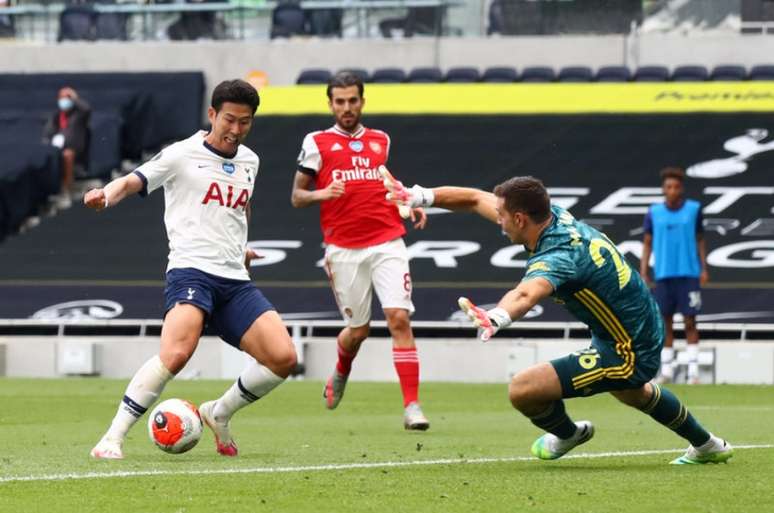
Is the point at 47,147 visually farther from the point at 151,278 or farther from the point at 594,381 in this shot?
the point at 594,381

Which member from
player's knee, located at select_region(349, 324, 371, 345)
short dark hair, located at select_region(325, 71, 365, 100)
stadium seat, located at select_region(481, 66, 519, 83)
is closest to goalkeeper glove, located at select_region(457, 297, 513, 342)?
short dark hair, located at select_region(325, 71, 365, 100)

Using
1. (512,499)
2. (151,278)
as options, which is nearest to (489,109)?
(151,278)

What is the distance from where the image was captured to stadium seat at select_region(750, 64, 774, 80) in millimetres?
26500

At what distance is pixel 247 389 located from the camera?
10109 mm

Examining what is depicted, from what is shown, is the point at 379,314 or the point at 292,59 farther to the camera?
the point at 292,59

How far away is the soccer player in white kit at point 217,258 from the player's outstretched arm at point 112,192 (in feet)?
0.22

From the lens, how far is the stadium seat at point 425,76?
28.1 meters

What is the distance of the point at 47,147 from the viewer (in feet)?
89.2

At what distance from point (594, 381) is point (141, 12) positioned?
2294cm

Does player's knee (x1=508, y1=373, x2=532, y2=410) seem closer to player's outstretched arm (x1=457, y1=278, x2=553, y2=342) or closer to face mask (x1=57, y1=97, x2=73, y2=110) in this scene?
player's outstretched arm (x1=457, y1=278, x2=553, y2=342)

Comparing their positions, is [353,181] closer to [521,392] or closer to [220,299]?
[220,299]

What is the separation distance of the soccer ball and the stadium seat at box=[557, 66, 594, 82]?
18564 mm

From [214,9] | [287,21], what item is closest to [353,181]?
[287,21]

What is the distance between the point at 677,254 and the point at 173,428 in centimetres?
1039
